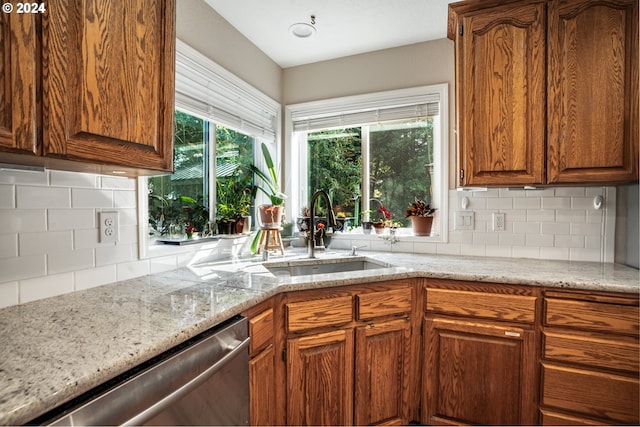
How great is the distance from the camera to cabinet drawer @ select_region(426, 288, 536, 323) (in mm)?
1628

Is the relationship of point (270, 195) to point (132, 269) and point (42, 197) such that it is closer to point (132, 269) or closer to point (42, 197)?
point (132, 269)

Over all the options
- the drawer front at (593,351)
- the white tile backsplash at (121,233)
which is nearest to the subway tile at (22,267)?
the white tile backsplash at (121,233)

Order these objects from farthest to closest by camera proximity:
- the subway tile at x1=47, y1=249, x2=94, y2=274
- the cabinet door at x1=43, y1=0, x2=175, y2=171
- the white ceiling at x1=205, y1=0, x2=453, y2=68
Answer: the white ceiling at x1=205, y1=0, x2=453, y2=68 < the subway tile at x1=47, y1=249, x2=94, y2=274 < the cabinet door at x1=43, y1=0, x2=175, y2=171

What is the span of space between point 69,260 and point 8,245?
206mm

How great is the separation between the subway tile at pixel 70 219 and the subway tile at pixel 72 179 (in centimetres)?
10

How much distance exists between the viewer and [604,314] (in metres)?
1.50

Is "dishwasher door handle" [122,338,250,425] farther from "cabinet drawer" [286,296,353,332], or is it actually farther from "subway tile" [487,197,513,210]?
"subway tile" [487,197,513,210]

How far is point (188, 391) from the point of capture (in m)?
0.97

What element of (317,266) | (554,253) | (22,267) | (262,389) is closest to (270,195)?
(317,266)

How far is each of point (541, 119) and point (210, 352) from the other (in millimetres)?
1957

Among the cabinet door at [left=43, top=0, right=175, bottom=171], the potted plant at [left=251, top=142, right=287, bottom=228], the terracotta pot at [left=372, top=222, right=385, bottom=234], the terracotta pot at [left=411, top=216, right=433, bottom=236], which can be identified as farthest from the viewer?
the terracotta pot at [left=372, top=222, right=385, bottom=234]

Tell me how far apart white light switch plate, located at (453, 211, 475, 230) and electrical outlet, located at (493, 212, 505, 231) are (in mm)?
131

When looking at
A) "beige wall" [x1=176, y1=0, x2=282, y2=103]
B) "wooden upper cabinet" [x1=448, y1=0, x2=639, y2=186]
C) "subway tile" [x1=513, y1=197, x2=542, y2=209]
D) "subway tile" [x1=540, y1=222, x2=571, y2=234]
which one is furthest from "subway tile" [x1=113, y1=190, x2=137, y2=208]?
"subway tile" [x1=540, y1=222, x2=571, y2=234]

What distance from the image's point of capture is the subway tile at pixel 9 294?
3.71 feet
